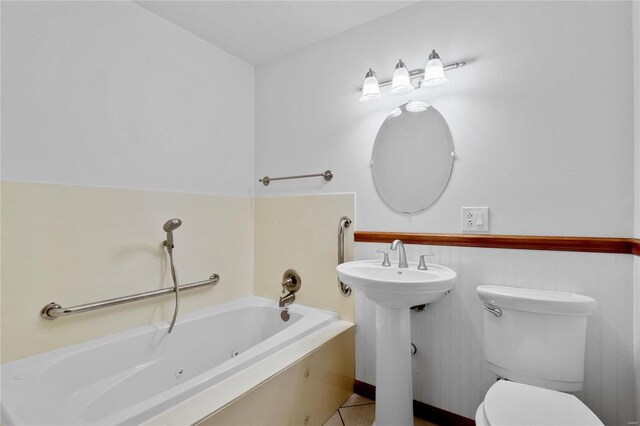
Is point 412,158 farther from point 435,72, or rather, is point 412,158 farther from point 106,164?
point 106,164

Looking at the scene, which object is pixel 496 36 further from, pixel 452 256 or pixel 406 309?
pixel 406 309

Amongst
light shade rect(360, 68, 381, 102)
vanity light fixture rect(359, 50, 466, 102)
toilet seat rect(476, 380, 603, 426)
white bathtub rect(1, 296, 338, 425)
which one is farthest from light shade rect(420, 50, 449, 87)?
white bathtub rect(1, 296, 338, 425)

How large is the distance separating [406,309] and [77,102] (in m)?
1.94

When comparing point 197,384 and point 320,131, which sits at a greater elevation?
point 320,131

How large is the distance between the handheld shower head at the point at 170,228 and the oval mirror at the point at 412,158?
119 cm

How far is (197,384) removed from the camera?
1109 mm

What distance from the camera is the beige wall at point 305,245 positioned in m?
1.97

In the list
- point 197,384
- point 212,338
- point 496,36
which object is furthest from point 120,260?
point 496,36

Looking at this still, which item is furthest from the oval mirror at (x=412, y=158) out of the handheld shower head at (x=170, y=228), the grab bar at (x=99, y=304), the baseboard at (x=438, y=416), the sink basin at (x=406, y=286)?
the grab bar at (x=99, y=304)

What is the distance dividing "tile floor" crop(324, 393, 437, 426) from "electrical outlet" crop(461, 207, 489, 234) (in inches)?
42.2

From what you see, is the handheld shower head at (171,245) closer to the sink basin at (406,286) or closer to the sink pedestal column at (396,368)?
the sink basin at (406,286)

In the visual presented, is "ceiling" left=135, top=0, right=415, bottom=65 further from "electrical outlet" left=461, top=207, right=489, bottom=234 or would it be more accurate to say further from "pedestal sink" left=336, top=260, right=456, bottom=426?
"pedestal sink" left=336, top=260, right=456, bottom=426

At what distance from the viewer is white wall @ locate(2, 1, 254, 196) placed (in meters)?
1.34

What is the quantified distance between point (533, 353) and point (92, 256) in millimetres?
2104
